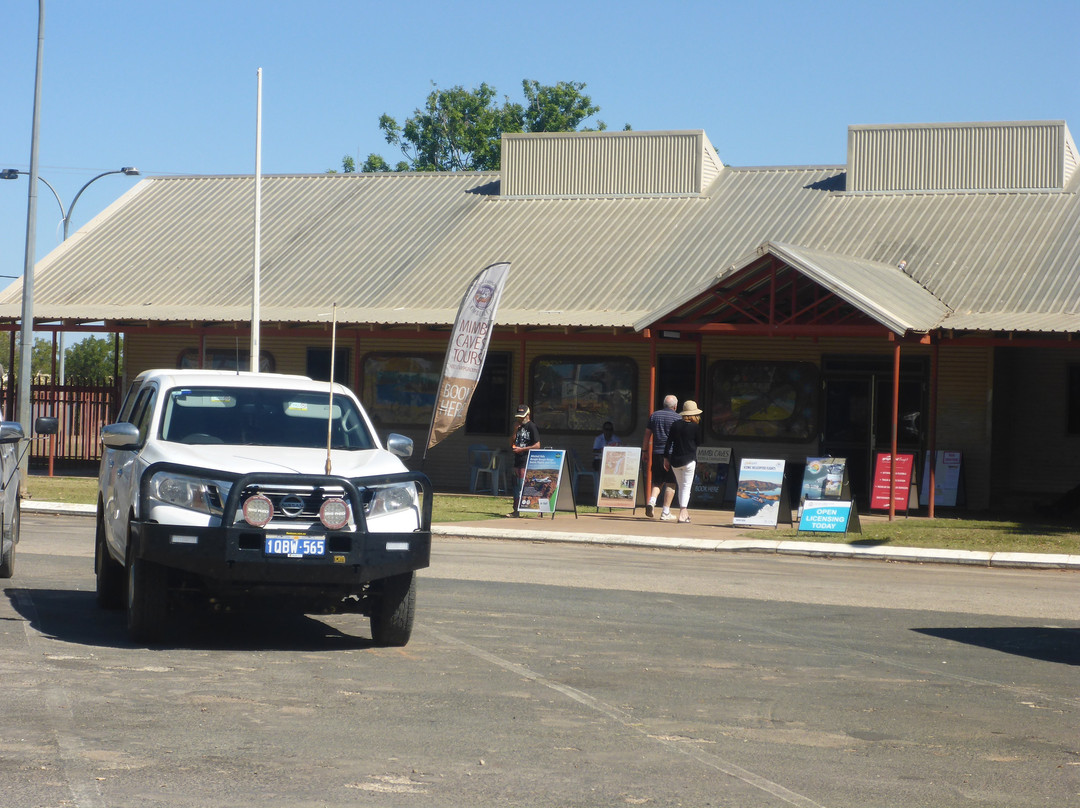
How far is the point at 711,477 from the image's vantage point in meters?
25.1

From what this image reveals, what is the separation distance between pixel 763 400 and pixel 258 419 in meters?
16.8

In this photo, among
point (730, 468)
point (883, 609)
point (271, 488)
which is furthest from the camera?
point (730, 468)

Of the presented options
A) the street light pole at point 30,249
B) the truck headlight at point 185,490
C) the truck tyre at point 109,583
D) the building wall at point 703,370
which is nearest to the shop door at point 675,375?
the building wall at point 703,370

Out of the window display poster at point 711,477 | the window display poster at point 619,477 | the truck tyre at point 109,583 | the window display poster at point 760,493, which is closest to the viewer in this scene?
the truck tyre at point 109,583

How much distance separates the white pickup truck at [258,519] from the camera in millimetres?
8695

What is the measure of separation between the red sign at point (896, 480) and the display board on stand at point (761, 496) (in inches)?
101

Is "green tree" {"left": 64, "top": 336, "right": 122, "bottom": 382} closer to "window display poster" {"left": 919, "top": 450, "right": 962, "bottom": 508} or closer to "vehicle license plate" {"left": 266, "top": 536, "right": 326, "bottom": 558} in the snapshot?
"window display poster" {"left": 919, "top": 450, "right": 962, "bottom": 508}

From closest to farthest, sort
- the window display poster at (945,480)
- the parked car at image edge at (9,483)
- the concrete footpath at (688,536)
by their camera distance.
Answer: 1. the parked car at image edge at (9,483)
2. the concrete footpath at (688,536)
3. the window display poster at (945,480)

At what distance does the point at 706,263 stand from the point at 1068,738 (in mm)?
20107

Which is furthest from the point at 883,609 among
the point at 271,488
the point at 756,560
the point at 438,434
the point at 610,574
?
the point at 438,434

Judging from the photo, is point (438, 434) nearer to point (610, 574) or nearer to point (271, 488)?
point (610, 574)

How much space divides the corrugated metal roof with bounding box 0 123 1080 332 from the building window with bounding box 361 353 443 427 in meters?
1.58

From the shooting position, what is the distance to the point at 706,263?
87.8ft

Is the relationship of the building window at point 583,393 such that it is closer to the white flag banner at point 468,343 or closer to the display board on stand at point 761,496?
the white flag banner at point 468,343
